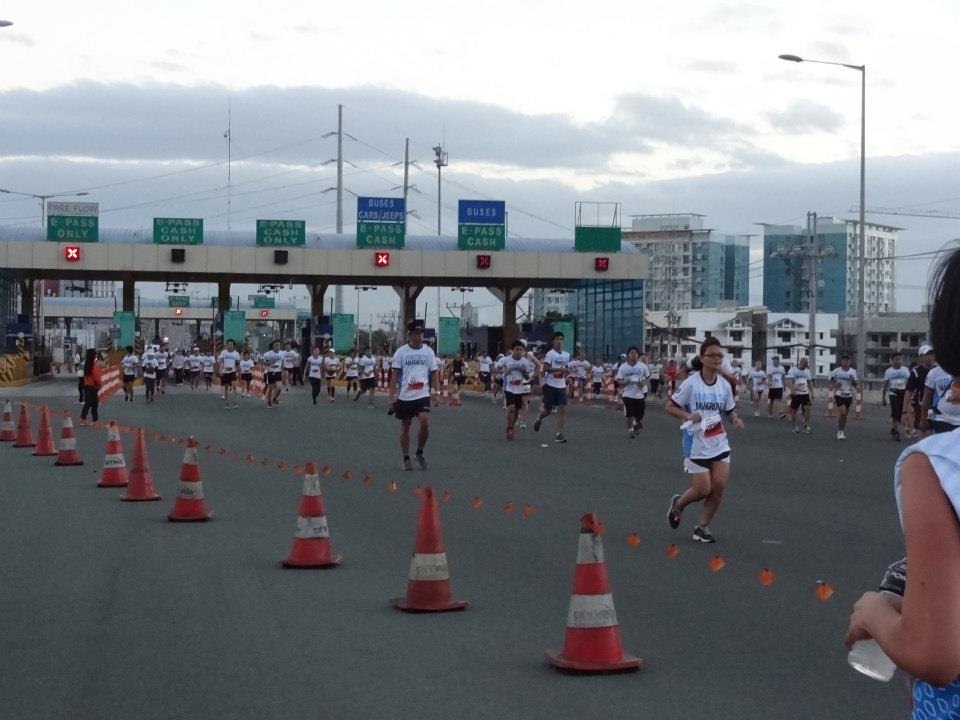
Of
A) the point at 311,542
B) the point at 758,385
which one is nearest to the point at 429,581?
the point at 311,542

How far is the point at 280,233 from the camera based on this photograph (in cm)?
5862

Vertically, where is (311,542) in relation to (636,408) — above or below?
above

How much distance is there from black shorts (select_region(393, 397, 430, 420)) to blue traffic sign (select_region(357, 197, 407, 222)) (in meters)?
41.0

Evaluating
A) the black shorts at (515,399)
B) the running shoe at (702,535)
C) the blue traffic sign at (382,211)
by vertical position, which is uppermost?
the blue traffic sign at (382,211)

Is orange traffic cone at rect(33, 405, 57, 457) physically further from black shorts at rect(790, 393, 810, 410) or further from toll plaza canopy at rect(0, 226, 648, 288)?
toll plaza canopy at rect(0, 226, 648, 288)

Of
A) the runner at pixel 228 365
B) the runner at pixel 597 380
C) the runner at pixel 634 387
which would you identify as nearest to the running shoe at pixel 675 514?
the runner at pixel 634 387

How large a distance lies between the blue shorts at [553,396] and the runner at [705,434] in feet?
44.4

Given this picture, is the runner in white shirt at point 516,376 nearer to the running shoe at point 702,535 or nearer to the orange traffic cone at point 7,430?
the orange traffic cone at point 7,430

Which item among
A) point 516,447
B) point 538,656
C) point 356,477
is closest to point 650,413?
point 516,447

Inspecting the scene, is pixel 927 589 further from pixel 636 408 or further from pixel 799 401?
pixel 799 401

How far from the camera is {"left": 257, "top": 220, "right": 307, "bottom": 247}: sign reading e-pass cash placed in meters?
58.5

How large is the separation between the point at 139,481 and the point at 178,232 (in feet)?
146

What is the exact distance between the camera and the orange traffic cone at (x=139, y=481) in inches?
581

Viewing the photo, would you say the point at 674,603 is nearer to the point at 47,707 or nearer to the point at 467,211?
the point at 47,707
